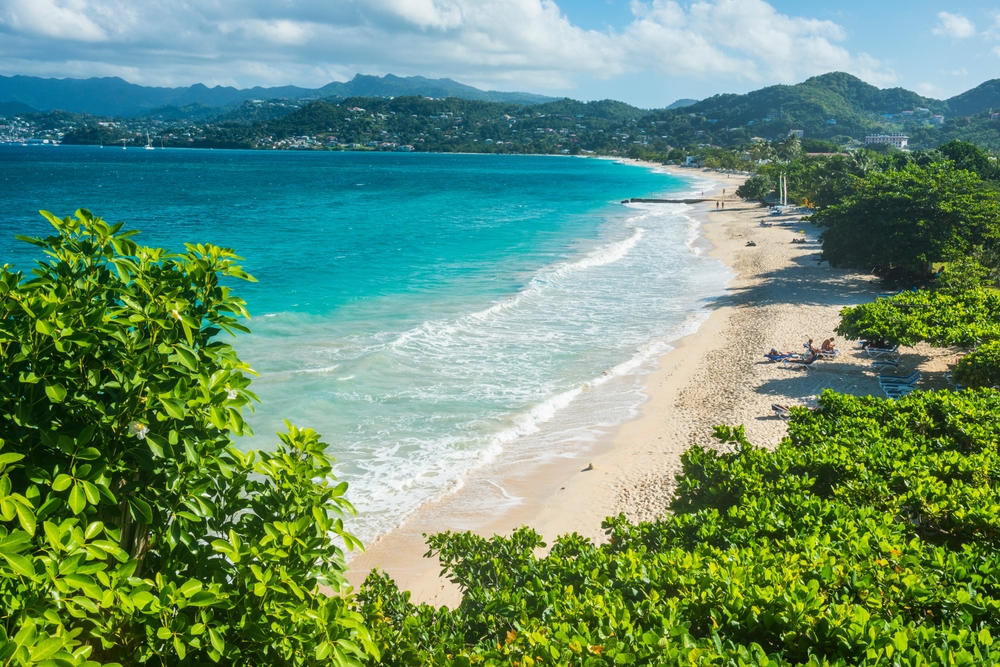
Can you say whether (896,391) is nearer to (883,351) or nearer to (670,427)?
(883,351)

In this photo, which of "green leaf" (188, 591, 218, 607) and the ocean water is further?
the ocean water

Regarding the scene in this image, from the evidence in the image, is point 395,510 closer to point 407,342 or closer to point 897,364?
point 407,342

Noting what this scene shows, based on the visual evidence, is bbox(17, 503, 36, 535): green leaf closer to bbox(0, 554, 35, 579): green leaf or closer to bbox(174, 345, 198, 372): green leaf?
bbox(0, 554, 35, 579): green leaf

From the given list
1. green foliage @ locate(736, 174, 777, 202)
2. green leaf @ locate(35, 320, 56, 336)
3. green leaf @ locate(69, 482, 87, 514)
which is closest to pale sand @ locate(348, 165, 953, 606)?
green leaf @ locate(69, 482, 87, 514)

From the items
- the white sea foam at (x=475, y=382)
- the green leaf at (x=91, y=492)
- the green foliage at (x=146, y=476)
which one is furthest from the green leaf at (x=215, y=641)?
the white sea foam at (x=475, y=382)

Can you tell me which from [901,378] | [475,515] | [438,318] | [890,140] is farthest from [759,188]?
[890,140]

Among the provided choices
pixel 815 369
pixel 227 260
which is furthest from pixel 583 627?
pixel 815 369

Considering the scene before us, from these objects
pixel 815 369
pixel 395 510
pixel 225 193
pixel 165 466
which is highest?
pixel 225 193
